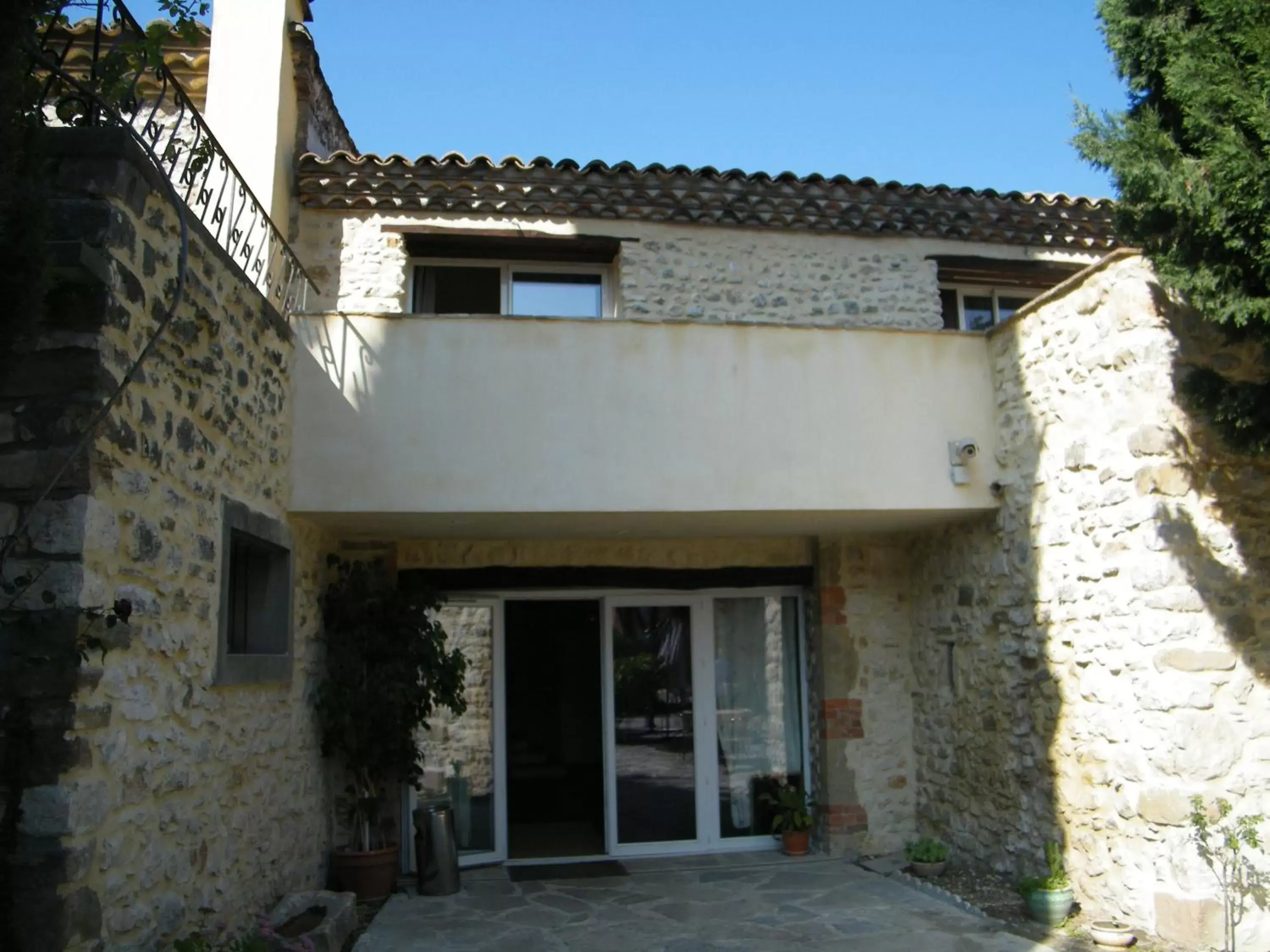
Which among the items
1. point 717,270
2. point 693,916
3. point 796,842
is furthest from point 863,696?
point 717,270

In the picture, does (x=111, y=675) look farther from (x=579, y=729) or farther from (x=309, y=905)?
(x=579, y=729)

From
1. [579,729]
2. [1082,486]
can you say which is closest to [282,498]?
Result: [1082,486]

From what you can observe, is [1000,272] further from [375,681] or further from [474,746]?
[375,681]

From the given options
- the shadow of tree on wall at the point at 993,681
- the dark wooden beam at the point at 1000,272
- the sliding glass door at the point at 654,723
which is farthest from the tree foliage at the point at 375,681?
the dark wooden beam at the point at 1000,272

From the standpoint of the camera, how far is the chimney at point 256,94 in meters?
7.53

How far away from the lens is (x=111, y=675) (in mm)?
3764

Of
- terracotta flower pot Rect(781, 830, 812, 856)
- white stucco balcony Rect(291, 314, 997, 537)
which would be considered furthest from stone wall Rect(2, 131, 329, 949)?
terracotta flower pot Rect(781, 830, 812, 856)

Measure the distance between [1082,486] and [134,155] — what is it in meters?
5.11

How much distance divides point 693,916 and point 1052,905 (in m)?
2.12

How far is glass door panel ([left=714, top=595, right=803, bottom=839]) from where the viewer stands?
331 inches

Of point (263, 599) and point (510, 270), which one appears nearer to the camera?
point (263, 599)

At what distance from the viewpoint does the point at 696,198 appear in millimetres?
8305

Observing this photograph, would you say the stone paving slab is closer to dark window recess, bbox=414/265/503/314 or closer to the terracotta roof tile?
dark window recess, bbox=414/265/503/314

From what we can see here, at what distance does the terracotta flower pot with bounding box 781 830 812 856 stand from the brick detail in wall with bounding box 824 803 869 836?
0.78ft
